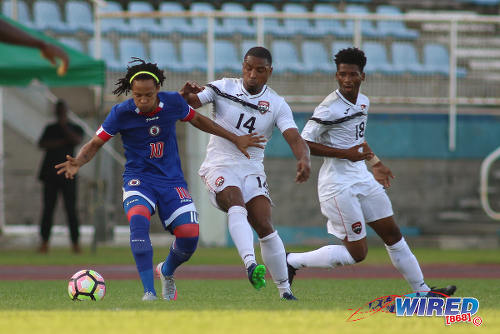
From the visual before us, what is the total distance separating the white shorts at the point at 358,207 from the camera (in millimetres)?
8484

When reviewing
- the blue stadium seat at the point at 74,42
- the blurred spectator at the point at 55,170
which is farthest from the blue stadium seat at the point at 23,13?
the blurred spectator at the point at 55,170

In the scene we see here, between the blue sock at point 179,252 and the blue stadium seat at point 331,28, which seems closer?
the blue sock at point 179,252

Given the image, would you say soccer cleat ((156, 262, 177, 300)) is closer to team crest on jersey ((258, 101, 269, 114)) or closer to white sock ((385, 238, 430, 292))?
team crest on jersey ((258, 101, 269, 114))

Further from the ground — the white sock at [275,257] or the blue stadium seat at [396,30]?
the blue stadium seat at [396,30]

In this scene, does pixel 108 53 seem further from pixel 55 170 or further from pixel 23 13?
pixel 55 170

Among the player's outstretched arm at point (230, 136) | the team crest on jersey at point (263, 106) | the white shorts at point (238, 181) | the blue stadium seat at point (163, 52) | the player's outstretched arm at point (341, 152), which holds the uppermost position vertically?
the blue stadium seat at point (163, 52)

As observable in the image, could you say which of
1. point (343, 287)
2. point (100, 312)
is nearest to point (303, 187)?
point (343, 287)

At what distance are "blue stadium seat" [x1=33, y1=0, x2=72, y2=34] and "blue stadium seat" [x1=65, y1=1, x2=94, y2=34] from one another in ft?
0.73

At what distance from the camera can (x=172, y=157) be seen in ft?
26.5

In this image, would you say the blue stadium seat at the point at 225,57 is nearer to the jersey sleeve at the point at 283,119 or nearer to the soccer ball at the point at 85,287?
the jersey sleeve at the point at 283,119

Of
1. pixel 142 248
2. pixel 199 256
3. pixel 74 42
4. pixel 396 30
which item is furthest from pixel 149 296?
pixel 396 30

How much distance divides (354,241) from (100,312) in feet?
9.89

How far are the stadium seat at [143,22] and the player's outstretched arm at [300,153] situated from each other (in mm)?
11290

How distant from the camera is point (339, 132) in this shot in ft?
28.3
